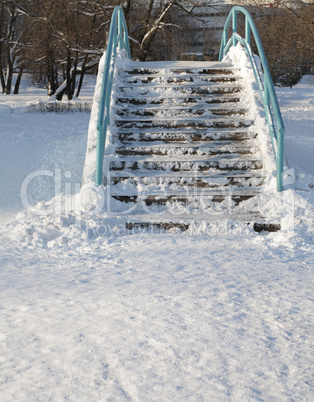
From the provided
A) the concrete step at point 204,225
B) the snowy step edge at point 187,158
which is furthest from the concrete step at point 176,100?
the concrete step at point 204,225

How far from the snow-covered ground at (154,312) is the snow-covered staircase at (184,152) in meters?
0.43

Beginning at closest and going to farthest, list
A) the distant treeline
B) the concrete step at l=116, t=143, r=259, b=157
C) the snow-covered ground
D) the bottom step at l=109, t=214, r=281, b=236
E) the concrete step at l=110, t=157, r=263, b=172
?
the snow-covered ground, the bottom step at l=109, t=214, r=281, b=236, the concrete step at l=110, t=157, r=263, b=172, the concrete step at l=116, t=143, r=259, b=157, the distant treeline

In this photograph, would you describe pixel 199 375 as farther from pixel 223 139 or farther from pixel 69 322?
pixel 223 139

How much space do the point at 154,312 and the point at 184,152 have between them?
3096 mm

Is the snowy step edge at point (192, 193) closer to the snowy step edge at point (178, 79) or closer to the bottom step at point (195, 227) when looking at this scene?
the bottom step at point (195, 227)

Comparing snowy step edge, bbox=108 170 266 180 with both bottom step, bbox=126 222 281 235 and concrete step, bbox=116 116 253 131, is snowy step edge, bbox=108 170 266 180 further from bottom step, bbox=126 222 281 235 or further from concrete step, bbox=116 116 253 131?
concrete step, bbox=116 116 253 131

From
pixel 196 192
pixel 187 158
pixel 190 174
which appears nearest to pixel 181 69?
pixel 187 158

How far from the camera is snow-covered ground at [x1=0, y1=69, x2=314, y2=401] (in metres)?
2.28

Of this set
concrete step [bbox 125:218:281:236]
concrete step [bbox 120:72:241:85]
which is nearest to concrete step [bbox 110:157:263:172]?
concrete step [bbox 125:218:281:236]

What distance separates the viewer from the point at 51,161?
7.99 metres

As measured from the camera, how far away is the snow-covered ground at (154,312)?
228 centimetres

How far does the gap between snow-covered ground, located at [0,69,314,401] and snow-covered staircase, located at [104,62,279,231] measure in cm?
43

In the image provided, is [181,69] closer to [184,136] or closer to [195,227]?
[184,136]

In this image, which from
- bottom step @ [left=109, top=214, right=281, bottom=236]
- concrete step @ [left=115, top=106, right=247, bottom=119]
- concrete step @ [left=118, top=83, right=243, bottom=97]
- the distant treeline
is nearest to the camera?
bottom step @ [left=109, top=214, right=281, bottom=236]
